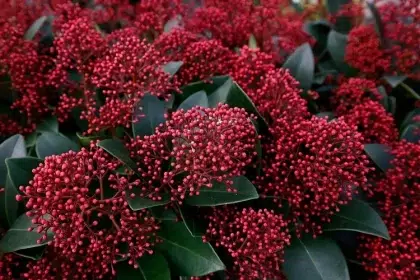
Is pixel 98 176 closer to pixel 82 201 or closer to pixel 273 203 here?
pixel 82 201

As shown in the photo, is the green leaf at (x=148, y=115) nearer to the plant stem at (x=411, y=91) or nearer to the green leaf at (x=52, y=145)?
the green leaf at (x=52, y=145)

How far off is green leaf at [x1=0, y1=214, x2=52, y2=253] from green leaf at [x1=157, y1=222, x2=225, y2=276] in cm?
26

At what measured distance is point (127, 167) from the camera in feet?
3.48

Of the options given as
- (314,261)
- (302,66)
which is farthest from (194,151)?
(302,66)

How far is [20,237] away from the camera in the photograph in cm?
103

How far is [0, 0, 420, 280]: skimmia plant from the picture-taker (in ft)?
3.17

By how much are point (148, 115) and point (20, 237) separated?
41 cm

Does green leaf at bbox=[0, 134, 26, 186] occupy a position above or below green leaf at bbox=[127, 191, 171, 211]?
below

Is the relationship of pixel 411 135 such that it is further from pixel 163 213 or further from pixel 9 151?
pixel 9 151

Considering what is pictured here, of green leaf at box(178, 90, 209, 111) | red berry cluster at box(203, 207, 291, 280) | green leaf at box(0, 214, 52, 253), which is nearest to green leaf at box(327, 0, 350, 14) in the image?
green leaf at box(178, 90, 209, 111)

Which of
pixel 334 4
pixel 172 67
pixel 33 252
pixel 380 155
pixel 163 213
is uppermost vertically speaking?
pixel 334 4

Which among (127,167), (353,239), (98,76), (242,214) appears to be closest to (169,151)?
(127,167)

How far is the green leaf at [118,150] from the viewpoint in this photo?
1015 mm

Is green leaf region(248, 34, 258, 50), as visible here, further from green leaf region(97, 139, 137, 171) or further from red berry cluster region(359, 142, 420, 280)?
green leaf region(97, 139, 137, 171)
